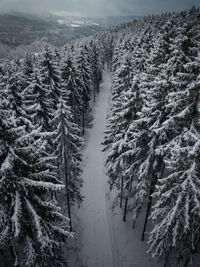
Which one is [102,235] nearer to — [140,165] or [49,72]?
[140,165]

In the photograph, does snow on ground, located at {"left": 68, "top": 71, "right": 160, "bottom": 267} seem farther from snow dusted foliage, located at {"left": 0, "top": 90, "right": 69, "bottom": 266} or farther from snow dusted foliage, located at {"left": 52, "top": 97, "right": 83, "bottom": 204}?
snow dusted foliage, located at {"left": 0, "top": 90, "right": 69, "bottom": 266}

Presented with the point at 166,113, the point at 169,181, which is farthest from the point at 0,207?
the point at 166,113

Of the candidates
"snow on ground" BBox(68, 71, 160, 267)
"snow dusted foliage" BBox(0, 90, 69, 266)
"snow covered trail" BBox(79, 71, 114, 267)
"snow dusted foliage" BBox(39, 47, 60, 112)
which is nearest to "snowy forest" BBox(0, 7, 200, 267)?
"snow dusted foliage" BBox(0, 90, 69, 266)

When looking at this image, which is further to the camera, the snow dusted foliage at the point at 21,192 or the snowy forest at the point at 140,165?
the snowy forest at the point at 140,165

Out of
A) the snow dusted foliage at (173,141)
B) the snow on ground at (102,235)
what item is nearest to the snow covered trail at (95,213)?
the snow on ground at (102,235)

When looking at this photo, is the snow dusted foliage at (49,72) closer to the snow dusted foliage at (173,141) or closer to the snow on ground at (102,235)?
the snow dusted foliage at (173,141)

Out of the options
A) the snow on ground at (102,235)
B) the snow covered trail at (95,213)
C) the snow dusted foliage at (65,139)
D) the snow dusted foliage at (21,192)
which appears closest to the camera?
the snow dusted foliage at (21,192)

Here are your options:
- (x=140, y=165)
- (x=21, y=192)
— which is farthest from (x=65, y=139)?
(x=21, y=192)

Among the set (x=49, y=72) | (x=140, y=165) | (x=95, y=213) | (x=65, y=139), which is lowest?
(x=95, y=213)
